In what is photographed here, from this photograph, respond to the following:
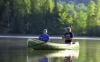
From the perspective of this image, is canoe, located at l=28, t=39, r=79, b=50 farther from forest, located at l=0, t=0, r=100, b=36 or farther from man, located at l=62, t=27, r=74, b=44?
forest, located at l=0, t=0, r=100, b=36

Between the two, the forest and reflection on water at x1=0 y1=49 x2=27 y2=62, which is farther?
the forest

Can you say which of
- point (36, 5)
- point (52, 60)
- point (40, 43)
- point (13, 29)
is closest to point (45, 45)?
point (40, 43)

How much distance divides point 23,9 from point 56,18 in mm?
8979

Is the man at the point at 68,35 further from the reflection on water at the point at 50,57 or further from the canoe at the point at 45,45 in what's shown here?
the reflection on water at the point at 50,57

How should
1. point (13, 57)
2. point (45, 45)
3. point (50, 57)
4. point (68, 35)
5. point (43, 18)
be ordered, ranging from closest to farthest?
point (13, 57), point (50, 57), point (45, 45), point (68, 35), point (43, 18)

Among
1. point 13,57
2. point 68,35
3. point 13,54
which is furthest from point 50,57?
point 68,35

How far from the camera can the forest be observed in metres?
96.4

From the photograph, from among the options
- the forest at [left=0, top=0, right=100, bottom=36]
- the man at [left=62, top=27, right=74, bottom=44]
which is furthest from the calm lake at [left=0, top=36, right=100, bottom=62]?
the forest at [left=0, top=0, right=100, bottom=36]

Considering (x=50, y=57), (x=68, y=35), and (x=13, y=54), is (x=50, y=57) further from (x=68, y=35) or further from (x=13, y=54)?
(x=68, y=35)

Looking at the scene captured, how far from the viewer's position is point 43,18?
100562 millimetres

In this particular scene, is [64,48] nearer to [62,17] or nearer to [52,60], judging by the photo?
[52,60]

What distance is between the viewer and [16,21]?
9962cm

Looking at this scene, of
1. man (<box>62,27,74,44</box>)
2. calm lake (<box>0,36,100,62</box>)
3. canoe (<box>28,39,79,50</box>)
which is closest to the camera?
calm lake (<box>0,36,100,62</box>)

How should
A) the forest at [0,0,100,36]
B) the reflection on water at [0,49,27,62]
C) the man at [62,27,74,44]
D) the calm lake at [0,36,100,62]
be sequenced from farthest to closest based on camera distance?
the forest at [0,0,100,36], the man at [62,27,74,44], the calm lake at [0,36,100,62], the reflection on water at [0,49,27,62]
